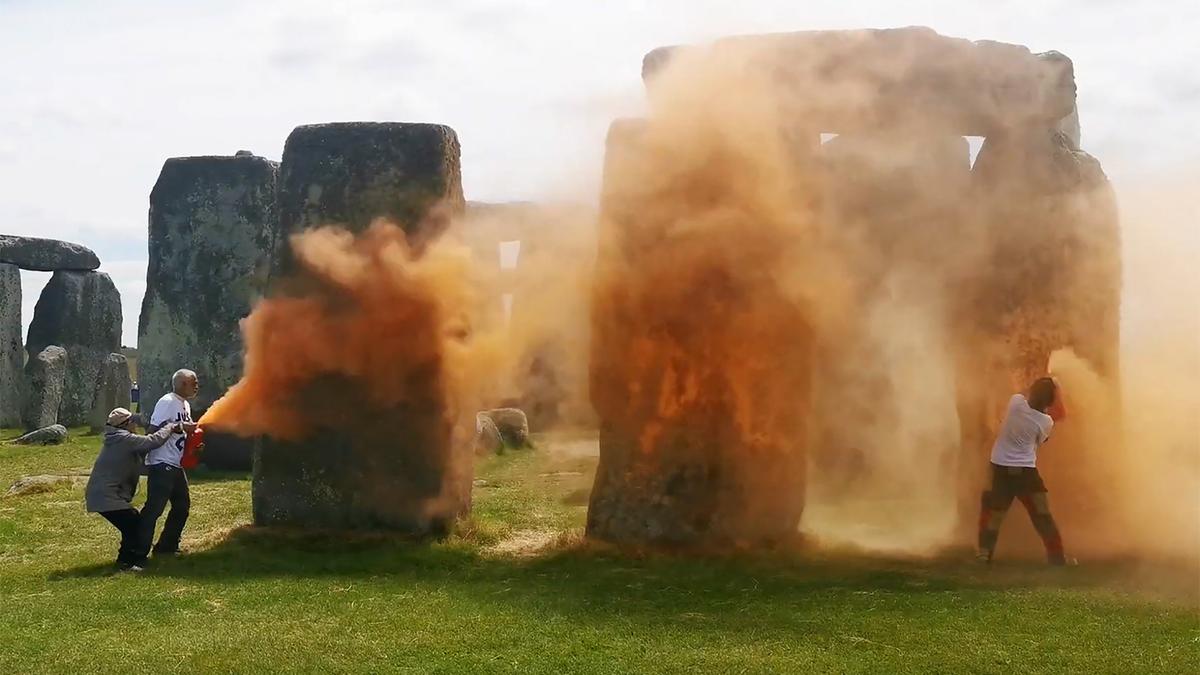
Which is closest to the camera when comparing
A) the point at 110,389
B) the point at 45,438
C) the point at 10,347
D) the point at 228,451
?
the point at 228,451

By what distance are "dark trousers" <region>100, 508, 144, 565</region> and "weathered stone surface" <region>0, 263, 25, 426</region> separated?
1754cm

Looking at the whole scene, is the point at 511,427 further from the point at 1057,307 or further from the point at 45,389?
the point at 1057,307

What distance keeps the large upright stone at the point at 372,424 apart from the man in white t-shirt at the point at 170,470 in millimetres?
1090

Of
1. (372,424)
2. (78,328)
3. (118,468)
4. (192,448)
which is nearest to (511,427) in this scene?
(372,424)

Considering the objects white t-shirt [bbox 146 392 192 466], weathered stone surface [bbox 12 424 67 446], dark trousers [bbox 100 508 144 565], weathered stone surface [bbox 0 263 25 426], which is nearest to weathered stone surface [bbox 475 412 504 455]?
weathered stone surface [bbox 12 424 67 446]

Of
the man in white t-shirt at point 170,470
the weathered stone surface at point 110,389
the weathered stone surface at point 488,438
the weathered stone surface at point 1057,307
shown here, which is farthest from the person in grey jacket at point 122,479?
the weathered stone surface at point 110,389

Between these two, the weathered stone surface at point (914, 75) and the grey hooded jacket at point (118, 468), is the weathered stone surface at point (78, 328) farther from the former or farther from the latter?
the weathered stone surface at point (914, 75)

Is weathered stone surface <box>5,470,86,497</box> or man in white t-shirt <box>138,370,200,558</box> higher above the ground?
man in white t-shirt <box>138,370,200,558</box>

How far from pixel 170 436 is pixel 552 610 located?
12.3 feet

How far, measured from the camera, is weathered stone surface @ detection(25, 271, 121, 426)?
2550 centimetres

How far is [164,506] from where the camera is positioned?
959cm

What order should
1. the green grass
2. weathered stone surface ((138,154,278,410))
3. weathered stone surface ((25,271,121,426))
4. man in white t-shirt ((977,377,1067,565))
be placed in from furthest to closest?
weathered stone surface ((25,271,121,426)) < weathered stone surface ((138,154,278,410)) < man in white t-shirt ((977,377,1067,565)) < the green grass

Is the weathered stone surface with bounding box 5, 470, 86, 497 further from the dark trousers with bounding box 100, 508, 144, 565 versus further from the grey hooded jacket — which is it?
the dark trousers with bounding box 100, 508, 144, 565

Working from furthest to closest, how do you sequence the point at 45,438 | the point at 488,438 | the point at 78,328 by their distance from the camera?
the point at 78,328
the point at 45,438
the point at 488,438
